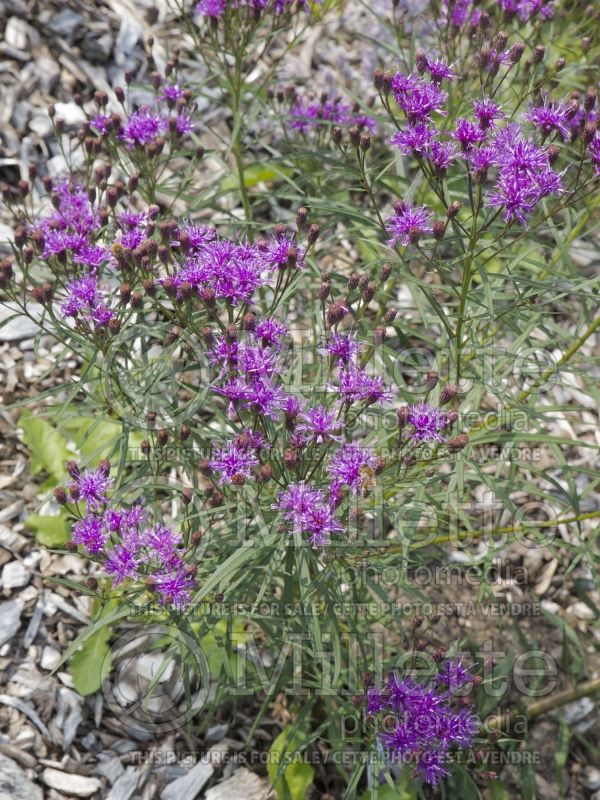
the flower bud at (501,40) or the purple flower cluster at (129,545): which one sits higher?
the flower bud at (501,40)

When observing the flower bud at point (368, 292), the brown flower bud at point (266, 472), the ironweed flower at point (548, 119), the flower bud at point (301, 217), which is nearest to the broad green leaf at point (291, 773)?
the brown flower bud at point (266, 472)

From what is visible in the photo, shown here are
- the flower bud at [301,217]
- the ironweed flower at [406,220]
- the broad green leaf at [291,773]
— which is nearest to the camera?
Result: the ironweed flower at [406,220]

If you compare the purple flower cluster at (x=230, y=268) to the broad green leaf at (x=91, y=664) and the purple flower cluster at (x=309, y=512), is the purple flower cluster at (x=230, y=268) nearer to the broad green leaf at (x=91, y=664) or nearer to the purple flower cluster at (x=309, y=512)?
the purple flower cluster at (x=309, y=512)

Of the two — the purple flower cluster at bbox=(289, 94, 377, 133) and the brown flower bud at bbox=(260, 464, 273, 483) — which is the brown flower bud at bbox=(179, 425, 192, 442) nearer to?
the brown flower bud at bbox=(260, 464, 273, 483)

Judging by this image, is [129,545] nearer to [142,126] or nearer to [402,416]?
[402,416]

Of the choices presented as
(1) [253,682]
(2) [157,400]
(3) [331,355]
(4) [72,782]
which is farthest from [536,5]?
(4) [72,782]

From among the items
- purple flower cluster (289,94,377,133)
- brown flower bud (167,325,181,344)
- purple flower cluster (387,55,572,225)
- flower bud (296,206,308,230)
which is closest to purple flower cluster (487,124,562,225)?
purple flower cluster (387,55,572,225)
